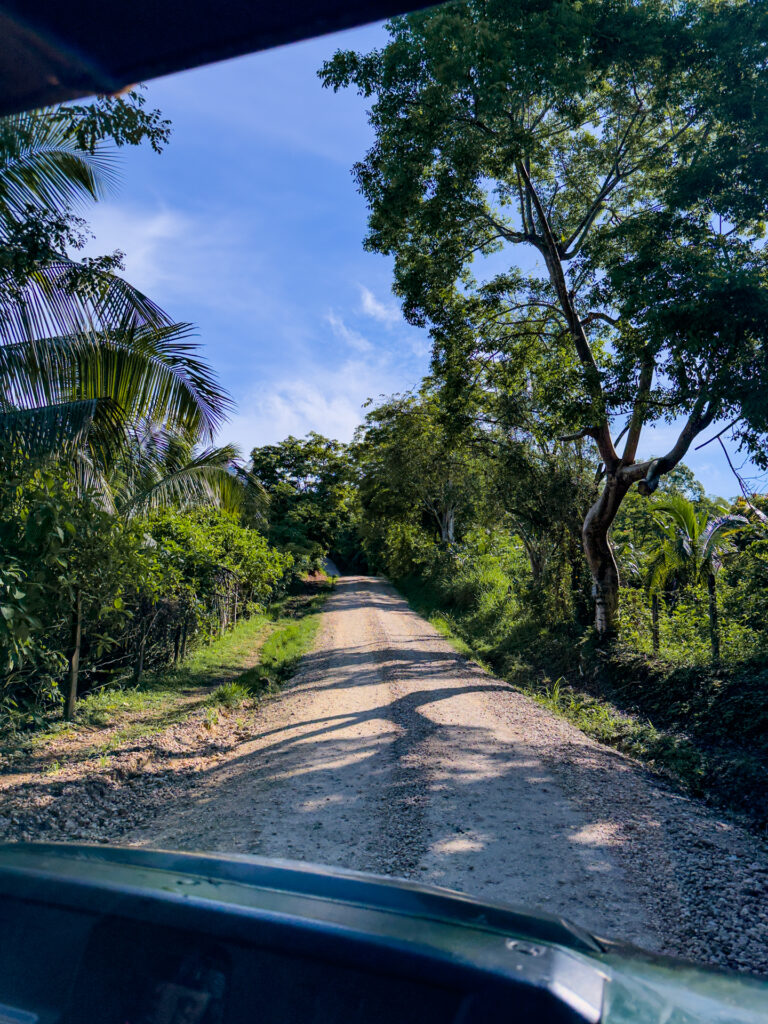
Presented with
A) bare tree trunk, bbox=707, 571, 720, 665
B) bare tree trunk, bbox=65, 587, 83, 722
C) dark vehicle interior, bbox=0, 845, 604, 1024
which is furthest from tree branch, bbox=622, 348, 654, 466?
dark vehicle interior, bbox=0, 845, 604, 1024

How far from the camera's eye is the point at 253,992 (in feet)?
3.87

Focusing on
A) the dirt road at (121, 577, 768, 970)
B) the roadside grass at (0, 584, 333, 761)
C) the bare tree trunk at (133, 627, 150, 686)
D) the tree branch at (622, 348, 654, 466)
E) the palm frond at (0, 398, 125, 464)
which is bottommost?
the dirt road at (121, 577, 768, 970)

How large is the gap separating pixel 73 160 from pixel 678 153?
8.44 meters

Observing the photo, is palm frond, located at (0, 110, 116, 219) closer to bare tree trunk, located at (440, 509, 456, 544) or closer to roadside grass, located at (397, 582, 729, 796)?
roadside grass, located at (397, 582, 729, 796)

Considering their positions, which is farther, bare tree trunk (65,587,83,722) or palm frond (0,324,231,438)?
bare tree trunk (65,587,83,722)

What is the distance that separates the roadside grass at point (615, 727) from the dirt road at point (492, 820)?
0.35 metres

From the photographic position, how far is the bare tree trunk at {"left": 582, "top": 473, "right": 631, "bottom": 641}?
1274cm

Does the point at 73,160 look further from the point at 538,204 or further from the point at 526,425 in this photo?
the point at 526,425

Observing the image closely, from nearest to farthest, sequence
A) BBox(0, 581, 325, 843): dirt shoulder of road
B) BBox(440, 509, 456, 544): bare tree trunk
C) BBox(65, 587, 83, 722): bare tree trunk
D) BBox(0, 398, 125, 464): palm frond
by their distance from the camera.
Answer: BBox(0, 581, 325, 843): dirt shoulder of road < BBox(0, 398, 125, 464): palm frond < BBox(65, 587, 83, 722): bare tree trunk < BBox(440, 509, 456, 544): bare tree trunk

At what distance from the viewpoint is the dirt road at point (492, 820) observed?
163 inches

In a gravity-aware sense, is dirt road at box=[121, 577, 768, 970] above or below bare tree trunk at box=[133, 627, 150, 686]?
below

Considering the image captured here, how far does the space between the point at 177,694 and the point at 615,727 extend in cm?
695

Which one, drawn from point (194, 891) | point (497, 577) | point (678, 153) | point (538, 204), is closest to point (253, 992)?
point (194, 891)

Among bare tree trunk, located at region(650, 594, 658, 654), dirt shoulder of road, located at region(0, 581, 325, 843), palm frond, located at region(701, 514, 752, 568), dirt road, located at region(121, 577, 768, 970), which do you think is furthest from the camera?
palm frond, located at region(701, 514, 752, 568)
